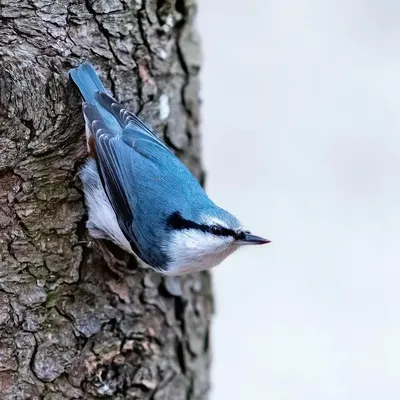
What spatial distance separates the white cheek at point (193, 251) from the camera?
236cm

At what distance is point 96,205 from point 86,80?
338 millimetres

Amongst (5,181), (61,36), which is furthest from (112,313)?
(61,36)

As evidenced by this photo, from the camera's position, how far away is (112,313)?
2451mm

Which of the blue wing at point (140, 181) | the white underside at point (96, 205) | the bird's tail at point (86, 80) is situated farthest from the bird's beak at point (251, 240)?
the bird's tail at point (86, 80)

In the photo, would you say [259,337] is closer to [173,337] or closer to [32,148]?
[173,337]

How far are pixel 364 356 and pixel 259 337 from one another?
51cm

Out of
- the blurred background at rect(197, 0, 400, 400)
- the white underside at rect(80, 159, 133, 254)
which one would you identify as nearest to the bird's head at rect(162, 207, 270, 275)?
the white underside at rect(80, 159, 133, 254)

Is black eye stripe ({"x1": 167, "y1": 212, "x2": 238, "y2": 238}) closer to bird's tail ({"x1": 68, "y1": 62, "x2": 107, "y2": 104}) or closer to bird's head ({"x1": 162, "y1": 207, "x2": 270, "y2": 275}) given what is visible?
bird's head ({"x1": 162, "y1": 207, "x2": 270, "y2": 275})

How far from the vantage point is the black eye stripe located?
2.31 m

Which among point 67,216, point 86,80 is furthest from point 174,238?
point 86,80

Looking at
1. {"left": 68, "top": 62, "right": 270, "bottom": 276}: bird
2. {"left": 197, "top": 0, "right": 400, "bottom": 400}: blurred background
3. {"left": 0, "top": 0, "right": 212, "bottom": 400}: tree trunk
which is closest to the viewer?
{"left": 0, "top": 0, "right": 212, "bottom": 400}: tree trunk

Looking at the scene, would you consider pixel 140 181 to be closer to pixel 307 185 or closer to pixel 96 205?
pixel 96 205

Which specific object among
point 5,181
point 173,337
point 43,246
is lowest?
point 173,337

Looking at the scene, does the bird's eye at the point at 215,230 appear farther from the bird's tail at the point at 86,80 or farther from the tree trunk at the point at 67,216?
the bird's tail at the point at 86,80
